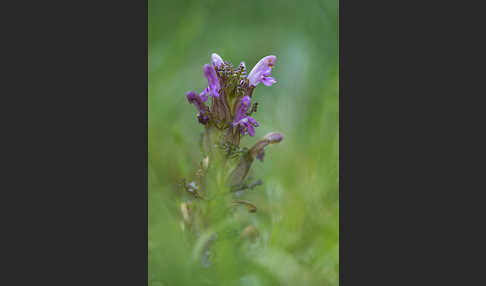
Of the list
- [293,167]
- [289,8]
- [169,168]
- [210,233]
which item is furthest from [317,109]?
[210,233]

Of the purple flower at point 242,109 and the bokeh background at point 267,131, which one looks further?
the bokeh background at point 267,131

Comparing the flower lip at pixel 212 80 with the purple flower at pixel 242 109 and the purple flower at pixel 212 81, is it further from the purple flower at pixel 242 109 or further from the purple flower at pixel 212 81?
the purple flower at pixel 242 109

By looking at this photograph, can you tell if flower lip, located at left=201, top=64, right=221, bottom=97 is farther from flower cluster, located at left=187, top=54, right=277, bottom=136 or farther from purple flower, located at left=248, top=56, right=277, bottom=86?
purple flower, located at left=248, top=56, right=277, bottom=86

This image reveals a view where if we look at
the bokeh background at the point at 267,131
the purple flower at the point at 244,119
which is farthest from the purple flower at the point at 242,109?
the bokeh background at the point at 267,131

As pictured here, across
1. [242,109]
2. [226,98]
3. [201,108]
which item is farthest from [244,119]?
[201,108]

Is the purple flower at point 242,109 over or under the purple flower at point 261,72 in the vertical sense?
under

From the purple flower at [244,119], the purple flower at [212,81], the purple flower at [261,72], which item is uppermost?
the purple flower at [261,72]
